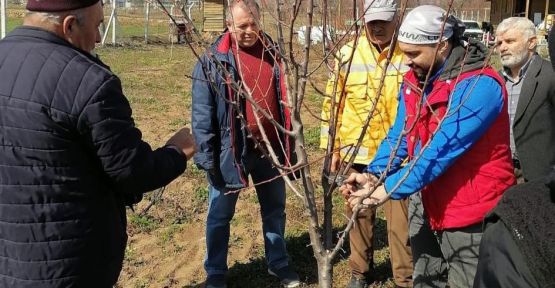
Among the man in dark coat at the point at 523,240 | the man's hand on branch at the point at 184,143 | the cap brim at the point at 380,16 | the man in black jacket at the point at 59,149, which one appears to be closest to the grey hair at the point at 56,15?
the man in black jacket at the point at 59,149

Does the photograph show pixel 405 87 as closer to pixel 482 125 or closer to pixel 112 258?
pixel 482 125

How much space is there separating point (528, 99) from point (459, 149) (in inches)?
52.3

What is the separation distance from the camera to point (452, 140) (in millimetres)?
2111

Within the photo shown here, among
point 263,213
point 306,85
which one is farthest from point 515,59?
point 306,85

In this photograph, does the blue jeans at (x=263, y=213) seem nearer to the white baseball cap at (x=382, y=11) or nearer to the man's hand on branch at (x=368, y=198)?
the white baseball cap at (x=382, y=11)

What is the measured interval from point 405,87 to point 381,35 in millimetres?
588

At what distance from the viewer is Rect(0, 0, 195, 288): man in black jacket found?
1687 millimetres

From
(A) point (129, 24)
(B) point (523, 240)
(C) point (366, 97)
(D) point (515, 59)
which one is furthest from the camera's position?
(A) point (129, 24)

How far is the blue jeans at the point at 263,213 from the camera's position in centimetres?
330

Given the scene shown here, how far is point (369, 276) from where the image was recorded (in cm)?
356

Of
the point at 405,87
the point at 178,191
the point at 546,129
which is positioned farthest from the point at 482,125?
the point at 178,191

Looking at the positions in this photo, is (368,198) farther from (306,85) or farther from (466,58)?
(466,58)

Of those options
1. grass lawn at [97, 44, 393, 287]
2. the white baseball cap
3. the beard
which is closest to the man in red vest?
the white baseball cap

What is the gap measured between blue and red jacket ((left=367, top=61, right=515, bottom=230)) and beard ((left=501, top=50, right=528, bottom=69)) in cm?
137
